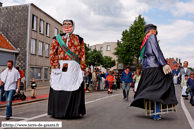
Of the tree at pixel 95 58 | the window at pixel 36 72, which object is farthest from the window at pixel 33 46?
the tree at pixel 95 58

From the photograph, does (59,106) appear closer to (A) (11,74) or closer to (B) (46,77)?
(A) (11,74)

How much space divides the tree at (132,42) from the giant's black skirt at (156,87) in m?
37.6

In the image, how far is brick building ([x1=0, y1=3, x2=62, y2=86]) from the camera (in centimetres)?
2538

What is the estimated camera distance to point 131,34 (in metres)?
44.5

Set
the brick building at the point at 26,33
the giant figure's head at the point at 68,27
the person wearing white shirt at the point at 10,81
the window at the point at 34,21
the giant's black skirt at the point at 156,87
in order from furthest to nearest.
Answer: the window at the point at 34,21 < the brick building at the point at 26,33 < the person wearing white shirt at the point at 10,81 < the giant figure's head at the point at 68,27 < the giant's black skirt at the point at 156,87

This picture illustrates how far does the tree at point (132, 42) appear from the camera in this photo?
143 ft

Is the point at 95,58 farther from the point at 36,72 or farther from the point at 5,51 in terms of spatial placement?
the point at 5,51

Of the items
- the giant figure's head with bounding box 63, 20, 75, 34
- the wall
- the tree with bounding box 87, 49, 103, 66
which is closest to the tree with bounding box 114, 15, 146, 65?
the tree with bounding box 87, 49, 103, 66

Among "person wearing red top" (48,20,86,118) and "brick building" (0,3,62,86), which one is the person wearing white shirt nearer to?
"person wearing red top" (48,20,86,118)

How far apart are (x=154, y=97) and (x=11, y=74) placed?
417 centimetres

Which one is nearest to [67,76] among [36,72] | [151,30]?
[151,30]

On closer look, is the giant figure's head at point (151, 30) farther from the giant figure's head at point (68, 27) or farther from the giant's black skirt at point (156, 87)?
the giant figure's head at point (68, 27)

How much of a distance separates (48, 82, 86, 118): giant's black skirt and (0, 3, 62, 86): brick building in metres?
19.8

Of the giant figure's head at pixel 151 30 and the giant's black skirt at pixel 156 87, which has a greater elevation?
the giant figure's head at pixel 151 30
